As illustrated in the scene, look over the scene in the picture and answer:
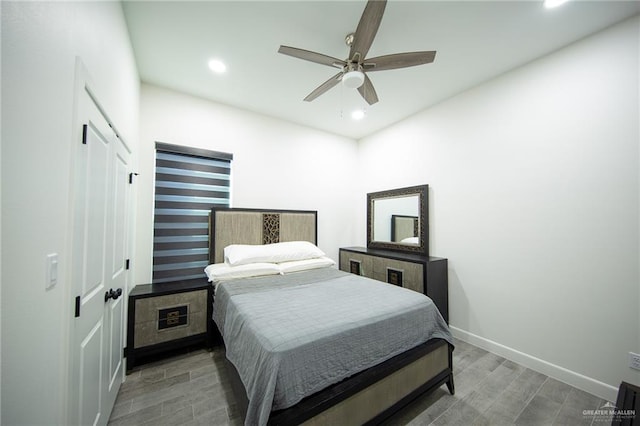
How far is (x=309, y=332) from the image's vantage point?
4.50ft

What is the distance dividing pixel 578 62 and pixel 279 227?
368cm

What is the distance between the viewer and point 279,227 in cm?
353

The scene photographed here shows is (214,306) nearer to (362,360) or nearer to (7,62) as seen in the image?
(362,360)

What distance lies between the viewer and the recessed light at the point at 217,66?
2408mm

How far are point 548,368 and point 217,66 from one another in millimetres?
4510

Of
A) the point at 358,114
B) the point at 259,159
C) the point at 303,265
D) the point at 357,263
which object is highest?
the point at 358,114

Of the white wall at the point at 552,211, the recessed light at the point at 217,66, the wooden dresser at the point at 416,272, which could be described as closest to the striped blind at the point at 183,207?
the recessed light at the point at 217,66

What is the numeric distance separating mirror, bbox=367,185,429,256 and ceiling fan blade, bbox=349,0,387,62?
6.90 feet

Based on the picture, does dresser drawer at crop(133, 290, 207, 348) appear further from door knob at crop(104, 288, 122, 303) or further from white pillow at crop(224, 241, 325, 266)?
door knob at crop(104, 288, 122, 303)

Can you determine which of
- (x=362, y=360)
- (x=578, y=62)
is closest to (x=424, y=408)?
(x=362, y=360)

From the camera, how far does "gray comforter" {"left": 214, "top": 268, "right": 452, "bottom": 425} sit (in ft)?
4.00

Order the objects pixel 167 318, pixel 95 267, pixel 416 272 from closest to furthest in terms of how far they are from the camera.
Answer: pixel 95 267, pixel 167 318, pixel 416 272

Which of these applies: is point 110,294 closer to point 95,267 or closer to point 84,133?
point 95,267

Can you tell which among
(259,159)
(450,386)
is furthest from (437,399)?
(259,159)
